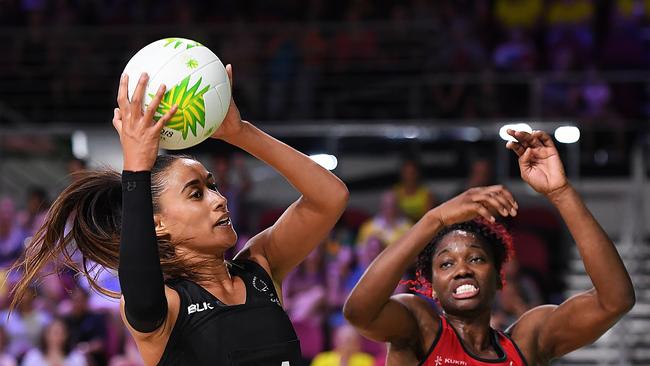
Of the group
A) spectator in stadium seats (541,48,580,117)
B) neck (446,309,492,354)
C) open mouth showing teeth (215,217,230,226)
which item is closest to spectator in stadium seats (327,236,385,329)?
spectator in stadium seats (541,48,580,117)

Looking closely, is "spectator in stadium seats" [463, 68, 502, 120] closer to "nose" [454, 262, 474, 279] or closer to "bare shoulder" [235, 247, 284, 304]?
"nose" [454, 262, 474, 279]

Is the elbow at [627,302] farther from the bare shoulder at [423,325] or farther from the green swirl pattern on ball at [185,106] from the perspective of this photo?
the green swirl pattern on ball at [185,106]

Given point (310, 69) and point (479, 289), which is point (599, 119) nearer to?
point (310, 69)

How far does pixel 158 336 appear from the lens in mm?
3332

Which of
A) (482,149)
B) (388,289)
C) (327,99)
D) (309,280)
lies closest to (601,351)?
(482,149)

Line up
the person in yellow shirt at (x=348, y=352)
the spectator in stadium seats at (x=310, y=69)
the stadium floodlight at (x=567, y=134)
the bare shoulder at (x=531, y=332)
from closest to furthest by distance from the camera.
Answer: the bare shoulder at (x=531, y=332) → the person in yellow shirt at (x=348, y=352) → the stadium floodlight at (x=567, y=134) → the spectator in stadium seats at (x=310, y=69)

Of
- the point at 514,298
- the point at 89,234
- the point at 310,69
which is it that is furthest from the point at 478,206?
the point at 310,69

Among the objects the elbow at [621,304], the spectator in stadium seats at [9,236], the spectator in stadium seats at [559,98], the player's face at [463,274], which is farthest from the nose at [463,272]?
the spectator in stadium seats at [559,98]

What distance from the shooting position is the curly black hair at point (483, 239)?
4301 mm

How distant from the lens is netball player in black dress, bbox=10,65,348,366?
10.3ft

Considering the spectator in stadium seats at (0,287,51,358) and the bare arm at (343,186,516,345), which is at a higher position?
the bare arm at (343,186,516,345)

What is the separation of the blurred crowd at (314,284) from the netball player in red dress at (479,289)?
152 inches

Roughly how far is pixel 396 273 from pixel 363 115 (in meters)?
7.67

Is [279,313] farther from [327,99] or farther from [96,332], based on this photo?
[327,99]
